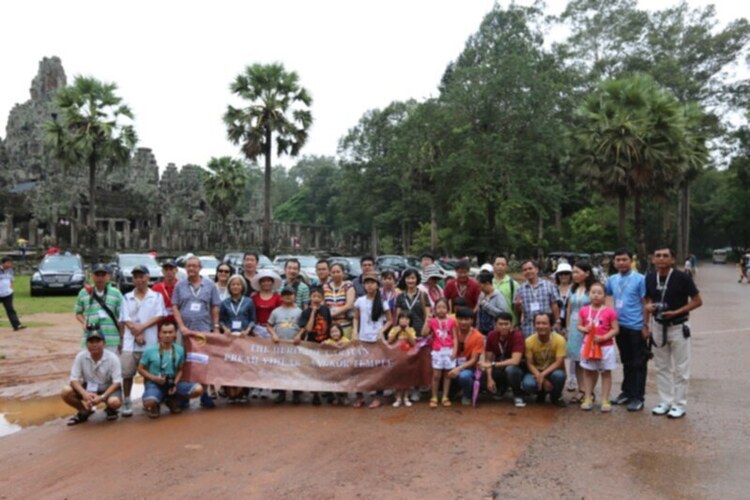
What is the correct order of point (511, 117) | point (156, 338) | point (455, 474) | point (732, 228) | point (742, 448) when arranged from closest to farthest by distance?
point (455, 474) < point (742, 448) < point (156, 338) < point (511, 117) < point (732, 228)

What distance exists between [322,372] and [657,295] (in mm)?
3995

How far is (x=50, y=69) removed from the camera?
146 feet

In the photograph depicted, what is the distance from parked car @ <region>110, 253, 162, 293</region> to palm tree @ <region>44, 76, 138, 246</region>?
7.61m

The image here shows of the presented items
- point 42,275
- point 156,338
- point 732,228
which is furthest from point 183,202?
point 732,228

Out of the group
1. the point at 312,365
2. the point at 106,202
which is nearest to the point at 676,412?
the point at 312,365

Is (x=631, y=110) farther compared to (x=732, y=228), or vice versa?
(x=732, y=228)

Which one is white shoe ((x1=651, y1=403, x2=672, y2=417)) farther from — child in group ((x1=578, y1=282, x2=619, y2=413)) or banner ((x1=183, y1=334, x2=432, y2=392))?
banner ((x1=183, y1=334, x2=432, y2=392))

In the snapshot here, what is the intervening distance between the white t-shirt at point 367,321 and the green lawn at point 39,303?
1045cm

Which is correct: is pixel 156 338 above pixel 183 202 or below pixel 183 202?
below

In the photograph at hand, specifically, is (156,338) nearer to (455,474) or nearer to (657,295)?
(455,474)

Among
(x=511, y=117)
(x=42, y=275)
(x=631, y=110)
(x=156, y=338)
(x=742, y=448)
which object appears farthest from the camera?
(x=511, y=117)

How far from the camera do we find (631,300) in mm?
6812

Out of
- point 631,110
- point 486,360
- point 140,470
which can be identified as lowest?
point 140,470

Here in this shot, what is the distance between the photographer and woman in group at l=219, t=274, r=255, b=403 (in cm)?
744
